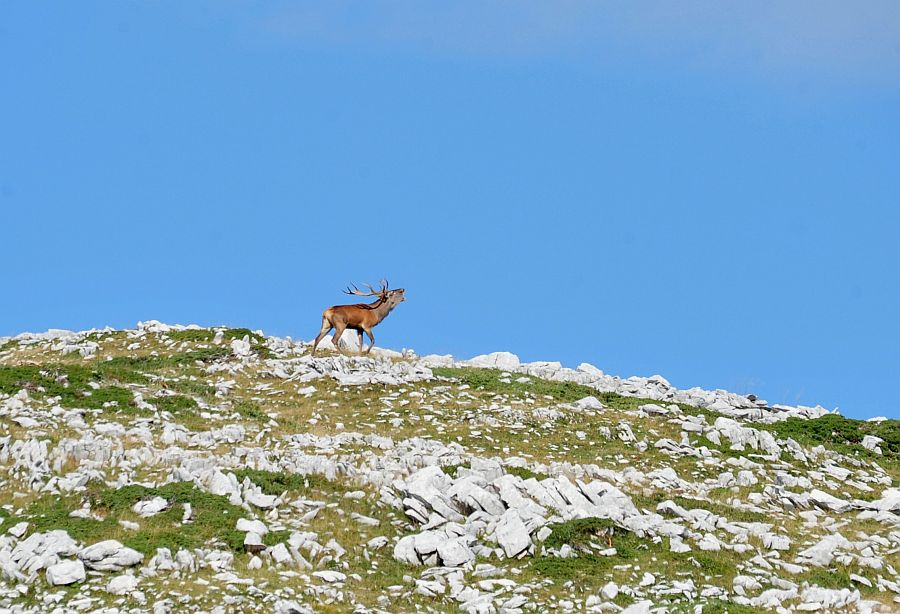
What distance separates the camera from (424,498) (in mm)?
19062

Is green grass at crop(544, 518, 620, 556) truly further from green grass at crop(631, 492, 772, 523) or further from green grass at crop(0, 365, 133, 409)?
green grass at crop(0, 365, 133, 409)

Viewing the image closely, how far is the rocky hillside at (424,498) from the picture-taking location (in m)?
16.1

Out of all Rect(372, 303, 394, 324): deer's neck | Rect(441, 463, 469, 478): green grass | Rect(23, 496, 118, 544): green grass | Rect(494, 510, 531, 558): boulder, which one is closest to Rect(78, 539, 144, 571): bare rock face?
Rect(23, 496, 118, 544): green grass

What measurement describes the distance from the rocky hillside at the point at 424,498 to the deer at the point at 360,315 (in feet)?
16.1

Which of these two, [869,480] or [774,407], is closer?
[869,480]

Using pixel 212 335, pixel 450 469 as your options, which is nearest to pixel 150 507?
pixel 450 469

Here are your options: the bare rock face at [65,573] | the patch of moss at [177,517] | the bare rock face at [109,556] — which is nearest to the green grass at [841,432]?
the patch of moss at [177,517]

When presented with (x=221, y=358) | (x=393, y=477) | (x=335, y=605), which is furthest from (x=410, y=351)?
(x=335, y=605)

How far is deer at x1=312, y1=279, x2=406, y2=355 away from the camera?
36812 millimetres

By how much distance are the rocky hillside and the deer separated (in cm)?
490

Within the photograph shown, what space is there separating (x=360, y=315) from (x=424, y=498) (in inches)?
746

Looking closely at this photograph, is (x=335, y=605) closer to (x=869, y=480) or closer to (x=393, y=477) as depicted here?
(x=393, y=477)

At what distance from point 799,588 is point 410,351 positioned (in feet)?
73.6

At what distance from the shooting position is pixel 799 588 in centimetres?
1653
